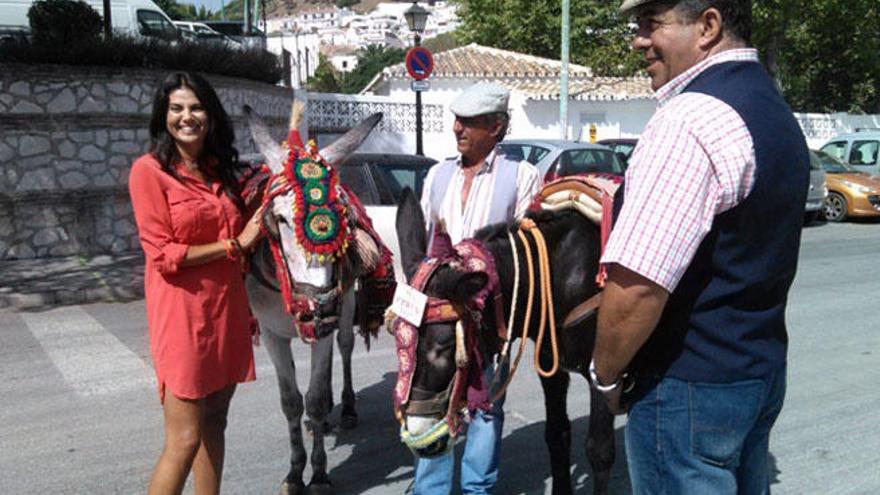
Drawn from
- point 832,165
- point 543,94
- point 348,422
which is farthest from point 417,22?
point 348,422

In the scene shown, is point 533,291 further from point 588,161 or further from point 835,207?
point 835,207

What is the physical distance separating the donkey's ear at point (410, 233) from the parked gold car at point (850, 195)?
53.1 feet

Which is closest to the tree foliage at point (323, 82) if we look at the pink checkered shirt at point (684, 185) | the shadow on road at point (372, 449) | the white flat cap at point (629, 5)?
the shadow on road at point (372, 449)

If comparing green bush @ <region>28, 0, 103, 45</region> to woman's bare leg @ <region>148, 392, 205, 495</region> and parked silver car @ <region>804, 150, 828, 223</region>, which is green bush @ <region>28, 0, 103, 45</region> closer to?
woman's bare leg @ <region>148, 392, 205, 495</region>

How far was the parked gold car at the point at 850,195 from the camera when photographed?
1633cm

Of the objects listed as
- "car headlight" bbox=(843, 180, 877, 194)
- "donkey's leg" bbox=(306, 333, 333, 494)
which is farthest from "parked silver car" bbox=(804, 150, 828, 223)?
"donkey's leg" bbox=(306, 333, 333, 494)

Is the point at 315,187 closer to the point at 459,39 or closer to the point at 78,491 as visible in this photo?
the point at 78,491

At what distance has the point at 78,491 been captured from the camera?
4.16 metres

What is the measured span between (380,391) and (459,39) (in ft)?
110

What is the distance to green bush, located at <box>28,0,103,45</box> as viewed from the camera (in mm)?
11125

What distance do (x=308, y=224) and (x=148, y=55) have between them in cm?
966

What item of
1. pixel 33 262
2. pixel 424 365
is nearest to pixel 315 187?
pixel 424 365

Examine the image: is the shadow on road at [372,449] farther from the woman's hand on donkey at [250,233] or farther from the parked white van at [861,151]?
the parked white van at [861,151]

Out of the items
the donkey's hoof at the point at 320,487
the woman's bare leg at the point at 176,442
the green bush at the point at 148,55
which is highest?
the green bush at the point at 148,55
